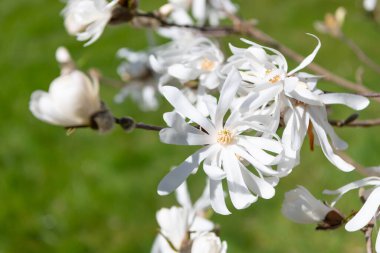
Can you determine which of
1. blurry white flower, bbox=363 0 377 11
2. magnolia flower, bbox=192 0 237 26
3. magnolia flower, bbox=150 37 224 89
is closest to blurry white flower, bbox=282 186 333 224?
magnolia flower, bbox=150 37 224 89

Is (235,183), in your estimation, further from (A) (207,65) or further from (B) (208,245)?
(A) (207,65)

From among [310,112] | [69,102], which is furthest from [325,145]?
[69,102]

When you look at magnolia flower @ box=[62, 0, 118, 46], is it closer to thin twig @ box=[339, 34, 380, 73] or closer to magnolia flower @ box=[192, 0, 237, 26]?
magnolia flower @ box=[192, 0, 237, 26]

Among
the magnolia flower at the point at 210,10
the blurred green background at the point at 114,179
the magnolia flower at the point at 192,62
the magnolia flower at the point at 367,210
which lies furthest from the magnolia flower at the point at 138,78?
the magnolia flower at the point at 367,210

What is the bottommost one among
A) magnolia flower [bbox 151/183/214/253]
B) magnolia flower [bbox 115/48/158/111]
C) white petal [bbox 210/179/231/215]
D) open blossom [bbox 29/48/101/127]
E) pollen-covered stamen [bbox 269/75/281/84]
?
magnolia flower [bbox 115/48/158/111]

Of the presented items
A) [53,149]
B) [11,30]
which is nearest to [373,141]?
[53,149]

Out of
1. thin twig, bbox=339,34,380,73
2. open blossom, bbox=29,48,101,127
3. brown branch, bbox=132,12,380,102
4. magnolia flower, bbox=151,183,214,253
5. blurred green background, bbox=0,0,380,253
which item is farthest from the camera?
blurred green background, bbox=0,0,380,253

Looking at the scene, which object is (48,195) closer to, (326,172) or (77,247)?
(77,247)
